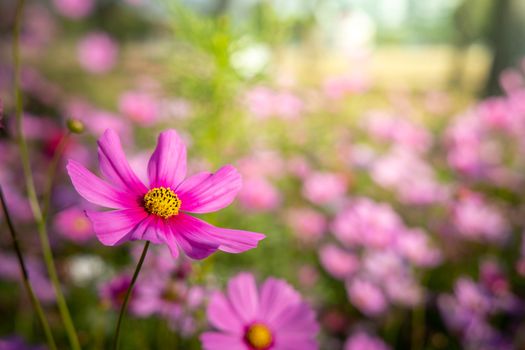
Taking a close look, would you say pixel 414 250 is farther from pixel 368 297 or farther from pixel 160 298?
pixel 160 298

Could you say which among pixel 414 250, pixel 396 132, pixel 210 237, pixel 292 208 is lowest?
pixel 292 208

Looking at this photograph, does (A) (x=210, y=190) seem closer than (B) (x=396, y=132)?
Yes

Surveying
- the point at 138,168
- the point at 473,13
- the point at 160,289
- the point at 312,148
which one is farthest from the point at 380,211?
the point at 473,13

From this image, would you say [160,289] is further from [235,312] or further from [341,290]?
[341,290]

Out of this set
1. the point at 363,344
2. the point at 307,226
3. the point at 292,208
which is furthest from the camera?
the point at 292,208

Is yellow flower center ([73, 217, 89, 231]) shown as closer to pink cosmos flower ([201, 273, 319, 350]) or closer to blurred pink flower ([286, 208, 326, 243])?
blurred pink flower ([286, 208, 326, 243])

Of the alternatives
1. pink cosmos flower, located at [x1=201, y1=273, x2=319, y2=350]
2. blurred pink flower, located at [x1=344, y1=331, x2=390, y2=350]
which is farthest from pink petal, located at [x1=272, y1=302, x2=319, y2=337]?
blurred pink flower, located at [x1=344, y1=331, x2=390, y2=350]

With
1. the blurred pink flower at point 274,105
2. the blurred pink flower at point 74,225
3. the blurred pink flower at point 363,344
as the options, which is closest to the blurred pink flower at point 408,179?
the blurred pink flower at point 274,105

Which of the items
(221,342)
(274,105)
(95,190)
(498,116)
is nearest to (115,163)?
(95,190)

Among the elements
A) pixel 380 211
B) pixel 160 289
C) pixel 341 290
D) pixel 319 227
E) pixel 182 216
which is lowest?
pixel 341 290
